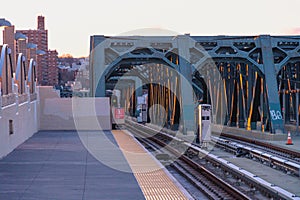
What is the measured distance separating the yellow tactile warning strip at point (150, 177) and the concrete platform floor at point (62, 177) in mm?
237

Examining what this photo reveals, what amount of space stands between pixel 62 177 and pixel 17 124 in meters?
11.9

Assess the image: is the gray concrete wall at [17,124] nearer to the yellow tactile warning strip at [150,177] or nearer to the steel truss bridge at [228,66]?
the yellow tactile warning strip at [150,177]

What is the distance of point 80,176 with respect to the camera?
59.5 ft

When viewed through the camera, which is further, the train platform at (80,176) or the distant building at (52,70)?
the distant building at (52,70)

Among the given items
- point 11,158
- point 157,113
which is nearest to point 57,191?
point 11,158

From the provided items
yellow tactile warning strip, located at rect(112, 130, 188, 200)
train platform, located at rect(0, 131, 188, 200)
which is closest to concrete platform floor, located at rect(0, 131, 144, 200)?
train platform, located at rect(0, 131, 188, 200)

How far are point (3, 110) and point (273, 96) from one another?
58.9 feet

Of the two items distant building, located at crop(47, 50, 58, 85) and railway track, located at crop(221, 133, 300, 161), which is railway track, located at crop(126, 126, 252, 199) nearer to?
railway track, located at crop(221, 133, 300, 161)

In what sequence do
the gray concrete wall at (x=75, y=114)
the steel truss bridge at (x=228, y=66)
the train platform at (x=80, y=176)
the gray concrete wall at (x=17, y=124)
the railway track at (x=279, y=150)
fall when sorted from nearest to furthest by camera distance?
the train platform at (x=80, y=176) → the gray concrete wall at (x=17, y=124) → the railway track at (x=279, y=150) → the steel truss bridge at (x=228, y=66) → the gray concrete wall at (x=75, y=114)

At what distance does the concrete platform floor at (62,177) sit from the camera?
48.2ft

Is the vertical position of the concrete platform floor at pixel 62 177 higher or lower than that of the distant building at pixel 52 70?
lower

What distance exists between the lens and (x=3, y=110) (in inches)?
966

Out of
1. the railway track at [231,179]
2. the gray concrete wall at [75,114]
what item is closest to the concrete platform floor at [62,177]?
the railway track at [231,179]

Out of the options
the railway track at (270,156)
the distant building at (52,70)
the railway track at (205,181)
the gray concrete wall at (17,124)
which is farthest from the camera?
the distant building at (52,70)
